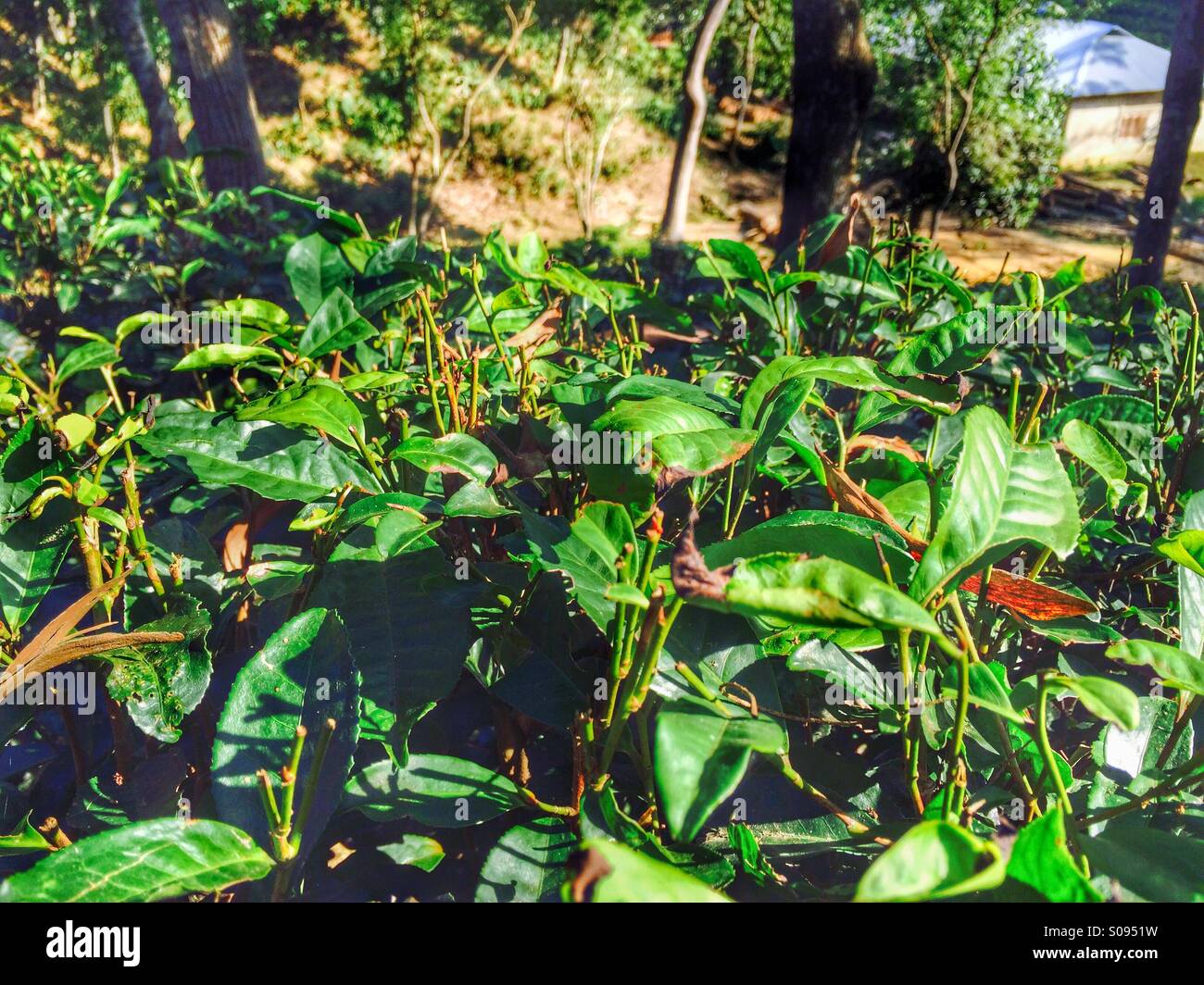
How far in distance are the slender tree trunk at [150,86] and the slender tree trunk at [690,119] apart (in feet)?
14.3

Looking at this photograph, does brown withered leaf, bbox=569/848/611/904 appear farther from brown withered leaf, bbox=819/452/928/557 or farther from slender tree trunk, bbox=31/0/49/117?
slender tree trunk, bbox=31/0/49/117

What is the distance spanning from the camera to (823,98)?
5.00 metres

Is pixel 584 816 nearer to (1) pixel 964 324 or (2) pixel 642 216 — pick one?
(1) pixel 964 324

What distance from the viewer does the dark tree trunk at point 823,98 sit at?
16.2 ft

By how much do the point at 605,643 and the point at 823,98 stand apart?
16.0ft

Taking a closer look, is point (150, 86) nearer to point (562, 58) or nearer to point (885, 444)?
point (885, 444)

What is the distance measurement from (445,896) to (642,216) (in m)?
14.8

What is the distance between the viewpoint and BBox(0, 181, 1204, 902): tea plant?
62cm

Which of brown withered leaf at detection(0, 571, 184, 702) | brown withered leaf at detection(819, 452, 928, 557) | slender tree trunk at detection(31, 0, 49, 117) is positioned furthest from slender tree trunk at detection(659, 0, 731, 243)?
slender tree trunk at detection(31, 0, 49, 117)

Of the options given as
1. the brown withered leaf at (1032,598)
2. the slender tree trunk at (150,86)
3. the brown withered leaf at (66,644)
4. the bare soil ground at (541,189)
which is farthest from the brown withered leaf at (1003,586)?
the bare soil ground at (541,189)

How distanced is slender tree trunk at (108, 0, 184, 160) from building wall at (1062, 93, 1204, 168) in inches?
633

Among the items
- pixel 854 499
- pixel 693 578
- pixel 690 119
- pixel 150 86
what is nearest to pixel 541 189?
pixel 690 119

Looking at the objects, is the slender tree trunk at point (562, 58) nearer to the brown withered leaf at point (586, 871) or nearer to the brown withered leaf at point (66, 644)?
the brown withered leaf at point (66, 644)
